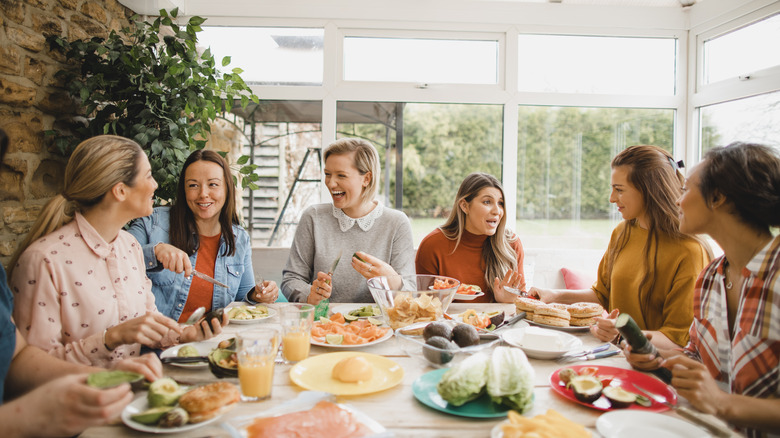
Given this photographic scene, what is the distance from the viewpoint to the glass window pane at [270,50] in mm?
3963

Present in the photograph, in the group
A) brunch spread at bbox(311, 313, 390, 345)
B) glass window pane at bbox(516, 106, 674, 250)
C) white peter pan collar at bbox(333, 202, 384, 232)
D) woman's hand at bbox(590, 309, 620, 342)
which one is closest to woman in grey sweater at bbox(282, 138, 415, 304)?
white peter pan collar at bbox(333, 202, 384, 232)

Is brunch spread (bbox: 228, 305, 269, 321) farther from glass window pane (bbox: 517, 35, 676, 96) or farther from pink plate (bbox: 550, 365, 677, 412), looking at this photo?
glass window pane (bbox: 517, 35, 676, 96)

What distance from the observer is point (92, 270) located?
1.51 meters

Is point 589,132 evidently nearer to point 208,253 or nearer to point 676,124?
point 676,124

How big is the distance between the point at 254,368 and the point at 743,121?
406cm

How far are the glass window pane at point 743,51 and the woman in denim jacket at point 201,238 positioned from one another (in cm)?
380

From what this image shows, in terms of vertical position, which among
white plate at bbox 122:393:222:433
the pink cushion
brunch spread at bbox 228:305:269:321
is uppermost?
brunch spread at bbox 228:305:269:321

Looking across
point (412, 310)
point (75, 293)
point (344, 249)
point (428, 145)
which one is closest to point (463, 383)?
point (412, 310)

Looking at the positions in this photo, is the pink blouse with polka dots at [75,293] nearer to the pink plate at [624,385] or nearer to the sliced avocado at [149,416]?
the sliced avocado at [149,416]

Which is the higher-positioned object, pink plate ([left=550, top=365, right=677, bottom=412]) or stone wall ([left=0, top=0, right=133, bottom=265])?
stone wall ([left=0, top=0, right=133, bottom=265])

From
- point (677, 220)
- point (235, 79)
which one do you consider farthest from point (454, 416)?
point (235, 79)

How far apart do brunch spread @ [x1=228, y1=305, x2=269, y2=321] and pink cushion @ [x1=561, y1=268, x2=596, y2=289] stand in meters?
2.65

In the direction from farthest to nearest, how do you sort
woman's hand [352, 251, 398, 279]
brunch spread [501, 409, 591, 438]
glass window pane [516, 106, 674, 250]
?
glass window pane [516, 106, 674, 250] < woman's hand [352, 251, 398, 279] < brunch spread [501, 409, 591, 438]

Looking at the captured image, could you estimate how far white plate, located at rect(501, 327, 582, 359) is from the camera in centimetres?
136
